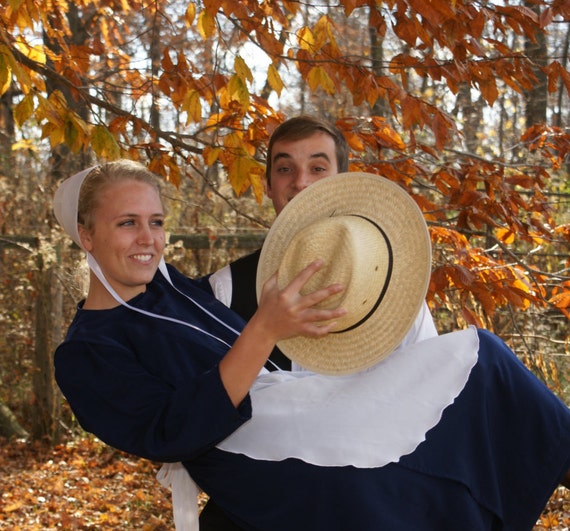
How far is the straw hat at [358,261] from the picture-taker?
1.98 metres

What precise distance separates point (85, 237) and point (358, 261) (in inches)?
40.0

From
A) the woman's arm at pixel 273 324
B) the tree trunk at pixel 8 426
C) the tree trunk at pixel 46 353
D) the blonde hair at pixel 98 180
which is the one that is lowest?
the tree trunk at pixel 8 426

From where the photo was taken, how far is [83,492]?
605 centimetres

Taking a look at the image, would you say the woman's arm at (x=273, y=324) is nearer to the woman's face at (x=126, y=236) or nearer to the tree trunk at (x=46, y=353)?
the woman's face at (x=126, y=236)

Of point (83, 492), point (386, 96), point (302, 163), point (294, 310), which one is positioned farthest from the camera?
point (83, 492)

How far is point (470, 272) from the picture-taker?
3.61 metres

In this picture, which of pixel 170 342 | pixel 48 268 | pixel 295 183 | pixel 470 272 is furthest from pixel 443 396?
pixel 48 268

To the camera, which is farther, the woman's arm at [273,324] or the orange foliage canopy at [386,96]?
the orange foliage canopy at [386,96]

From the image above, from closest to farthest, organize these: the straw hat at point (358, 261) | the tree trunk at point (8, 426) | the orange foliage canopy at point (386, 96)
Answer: the straw hat at point (358, 261), the orange foliage canopy at point (386, 96), the tree trunk at point (8, 426)

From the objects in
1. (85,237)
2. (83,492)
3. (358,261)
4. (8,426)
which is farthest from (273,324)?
(8,426)

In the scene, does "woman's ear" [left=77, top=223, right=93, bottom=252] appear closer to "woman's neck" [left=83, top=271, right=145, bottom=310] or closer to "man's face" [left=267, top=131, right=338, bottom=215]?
"woman's neck" [left=83, top=271, right=145, bottom=310]

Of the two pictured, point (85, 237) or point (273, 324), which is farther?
point (85, 237)

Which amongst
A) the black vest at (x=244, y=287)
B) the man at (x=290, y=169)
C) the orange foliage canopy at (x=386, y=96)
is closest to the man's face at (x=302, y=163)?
the man at (x=290, y=169)

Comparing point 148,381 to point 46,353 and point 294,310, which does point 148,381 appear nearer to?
point 294,310
